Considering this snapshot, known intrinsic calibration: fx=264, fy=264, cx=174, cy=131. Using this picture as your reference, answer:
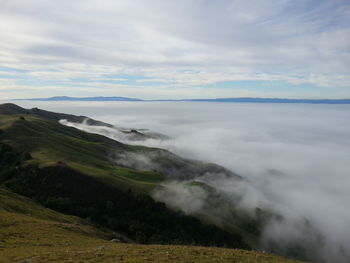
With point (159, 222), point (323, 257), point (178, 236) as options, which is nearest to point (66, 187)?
point (159, 222)

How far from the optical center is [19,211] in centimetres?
5669

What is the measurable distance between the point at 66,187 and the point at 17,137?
68.0 m

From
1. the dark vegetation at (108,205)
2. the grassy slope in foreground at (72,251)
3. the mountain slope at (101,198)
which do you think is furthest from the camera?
the mountain slope at (101,198)

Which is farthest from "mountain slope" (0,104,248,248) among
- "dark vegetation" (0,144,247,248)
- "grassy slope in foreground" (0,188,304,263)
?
"grassy slope in foreground" (0,188,304,263)

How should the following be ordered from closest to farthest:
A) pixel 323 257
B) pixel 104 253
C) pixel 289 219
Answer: pixel 104 253 < pixel 323 257 < pixel 289 219

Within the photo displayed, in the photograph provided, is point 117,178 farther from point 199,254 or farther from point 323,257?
point 323,257

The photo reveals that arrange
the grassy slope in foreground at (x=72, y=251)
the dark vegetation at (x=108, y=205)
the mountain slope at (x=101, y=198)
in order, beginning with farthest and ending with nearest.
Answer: the mountain slope at (x=101, y=198)
the dark vegetation at (x=108, y=205)
the grassy slope in foreground at (x=72, y=251)

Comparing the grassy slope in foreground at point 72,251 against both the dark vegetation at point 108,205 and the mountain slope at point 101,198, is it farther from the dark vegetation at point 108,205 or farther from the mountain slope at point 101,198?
the dark vegetation at point 108,205

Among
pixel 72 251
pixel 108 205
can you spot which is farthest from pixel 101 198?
pixel 72 251

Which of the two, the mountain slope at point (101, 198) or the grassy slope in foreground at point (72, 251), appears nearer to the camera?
the grassy slope in foreground at point (72, 251)

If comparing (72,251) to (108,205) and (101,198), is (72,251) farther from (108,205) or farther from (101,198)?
(101,198)

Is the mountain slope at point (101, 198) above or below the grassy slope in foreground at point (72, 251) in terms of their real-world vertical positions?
below

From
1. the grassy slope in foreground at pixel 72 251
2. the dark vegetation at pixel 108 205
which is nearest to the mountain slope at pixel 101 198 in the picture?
the dark vegetation at pixel 108 205

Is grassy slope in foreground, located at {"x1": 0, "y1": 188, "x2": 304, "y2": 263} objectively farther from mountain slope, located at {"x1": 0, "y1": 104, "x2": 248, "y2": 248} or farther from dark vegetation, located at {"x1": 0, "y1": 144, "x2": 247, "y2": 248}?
dark vegetation, located at {"x1": 0, "y1": 144, "x2": 247, "y2": 248}
